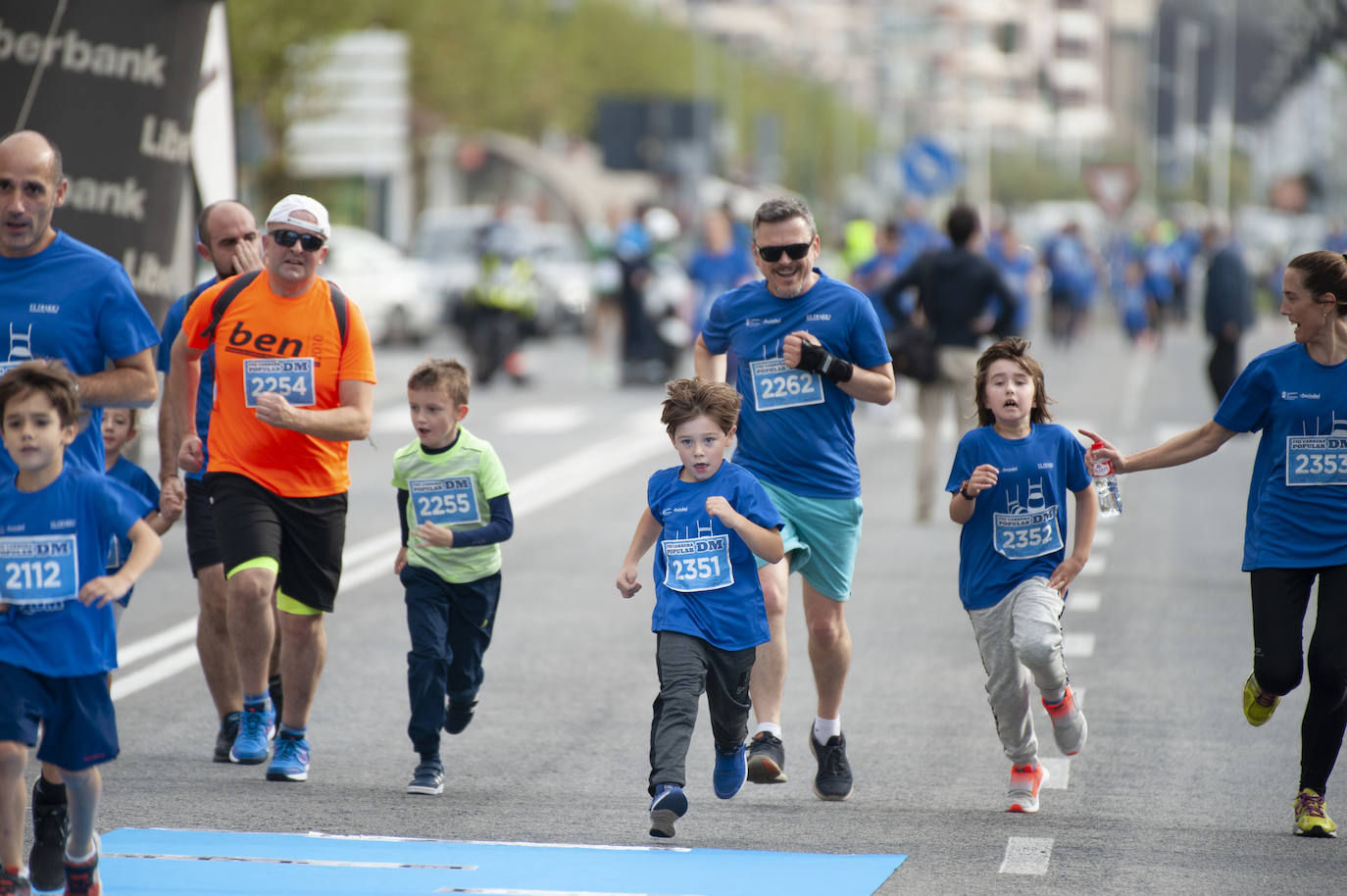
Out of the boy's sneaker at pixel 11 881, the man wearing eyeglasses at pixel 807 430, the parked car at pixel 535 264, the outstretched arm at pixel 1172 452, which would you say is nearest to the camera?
the boy's sneaker at pixel 11 881

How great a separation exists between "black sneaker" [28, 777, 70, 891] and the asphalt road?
847mm

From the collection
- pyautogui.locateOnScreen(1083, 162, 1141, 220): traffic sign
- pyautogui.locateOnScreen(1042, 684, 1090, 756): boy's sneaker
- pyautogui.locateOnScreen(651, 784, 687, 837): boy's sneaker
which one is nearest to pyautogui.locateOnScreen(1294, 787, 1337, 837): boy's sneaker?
pyautogui.locateOnScreen(1042, 684, 1090, 756): boy's sneaker

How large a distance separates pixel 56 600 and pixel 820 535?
281 cm

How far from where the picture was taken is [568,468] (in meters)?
17.8

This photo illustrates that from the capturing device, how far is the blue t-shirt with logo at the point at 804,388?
23.7 feet

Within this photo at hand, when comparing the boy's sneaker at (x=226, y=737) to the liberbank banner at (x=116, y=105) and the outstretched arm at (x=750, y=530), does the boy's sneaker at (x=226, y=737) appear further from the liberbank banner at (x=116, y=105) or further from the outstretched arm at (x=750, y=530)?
the liberbank banner at (x=116, y=105)

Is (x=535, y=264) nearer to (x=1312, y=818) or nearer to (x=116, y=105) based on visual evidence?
(x=116, y=105)

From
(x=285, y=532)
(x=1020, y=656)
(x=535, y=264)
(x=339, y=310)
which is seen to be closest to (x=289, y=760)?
(x=285, y=532)

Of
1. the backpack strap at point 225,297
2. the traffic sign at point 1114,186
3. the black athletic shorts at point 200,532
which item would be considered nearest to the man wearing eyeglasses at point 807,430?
the backpack strap at point 225,297

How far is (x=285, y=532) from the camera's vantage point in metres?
7.34

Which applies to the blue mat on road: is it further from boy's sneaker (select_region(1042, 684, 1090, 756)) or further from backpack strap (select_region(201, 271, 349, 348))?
backpack strap (select_region(201, 271, 349, 348))

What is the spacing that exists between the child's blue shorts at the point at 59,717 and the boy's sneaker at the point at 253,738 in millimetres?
2092

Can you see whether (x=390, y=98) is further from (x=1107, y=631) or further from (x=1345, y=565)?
(x=1345, y=565)

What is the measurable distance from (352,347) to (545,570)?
559 centimetres
